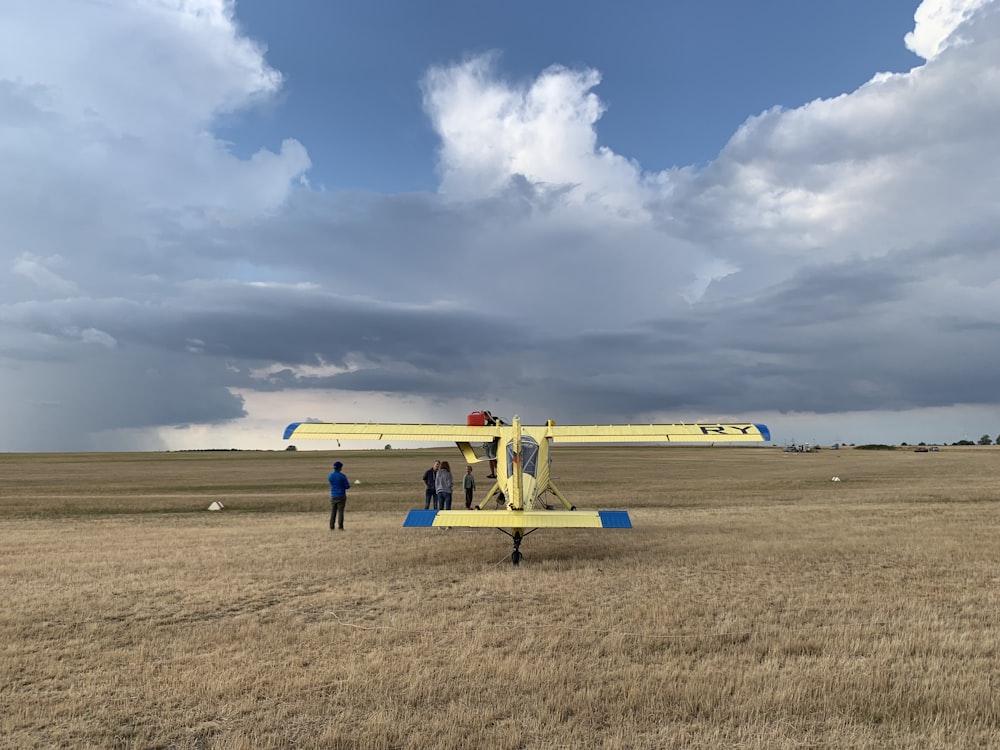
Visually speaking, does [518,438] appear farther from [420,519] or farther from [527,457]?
[420,519]

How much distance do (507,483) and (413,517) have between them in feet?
7.69

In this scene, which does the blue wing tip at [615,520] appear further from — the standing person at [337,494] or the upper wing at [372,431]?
the standing person at [337,494]

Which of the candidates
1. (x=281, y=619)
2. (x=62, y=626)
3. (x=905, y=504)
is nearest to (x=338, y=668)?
(x=281, y=619)

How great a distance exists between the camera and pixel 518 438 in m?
12.8

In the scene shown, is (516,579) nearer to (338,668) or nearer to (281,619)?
(281,619)

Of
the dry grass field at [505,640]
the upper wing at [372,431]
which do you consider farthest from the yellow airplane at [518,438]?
the dry grass field at [505,640]

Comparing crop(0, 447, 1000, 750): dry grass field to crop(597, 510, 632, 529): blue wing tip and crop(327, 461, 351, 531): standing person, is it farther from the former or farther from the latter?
crop(327, 461, 351, 531): standing person

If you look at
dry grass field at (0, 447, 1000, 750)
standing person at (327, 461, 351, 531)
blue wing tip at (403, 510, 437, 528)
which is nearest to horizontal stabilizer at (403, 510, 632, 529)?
blue wing tip at (403, 510, 437, 528)

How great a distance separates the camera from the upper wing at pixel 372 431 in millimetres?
16547

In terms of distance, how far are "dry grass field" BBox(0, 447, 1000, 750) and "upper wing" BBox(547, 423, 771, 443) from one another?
7.70 ft

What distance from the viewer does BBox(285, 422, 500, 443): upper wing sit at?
16547mm

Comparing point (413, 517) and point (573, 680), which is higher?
point (413, 517)

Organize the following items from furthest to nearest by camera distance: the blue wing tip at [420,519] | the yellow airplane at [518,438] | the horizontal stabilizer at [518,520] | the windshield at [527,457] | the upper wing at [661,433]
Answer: the upper wing at [661,433] < the windshield at [527,457] < the yellow airplane at [518,438] < the blue wing tip at [420,519] < the horizontal stabilizer at [518,520]

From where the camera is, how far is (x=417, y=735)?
4629 millimetres
